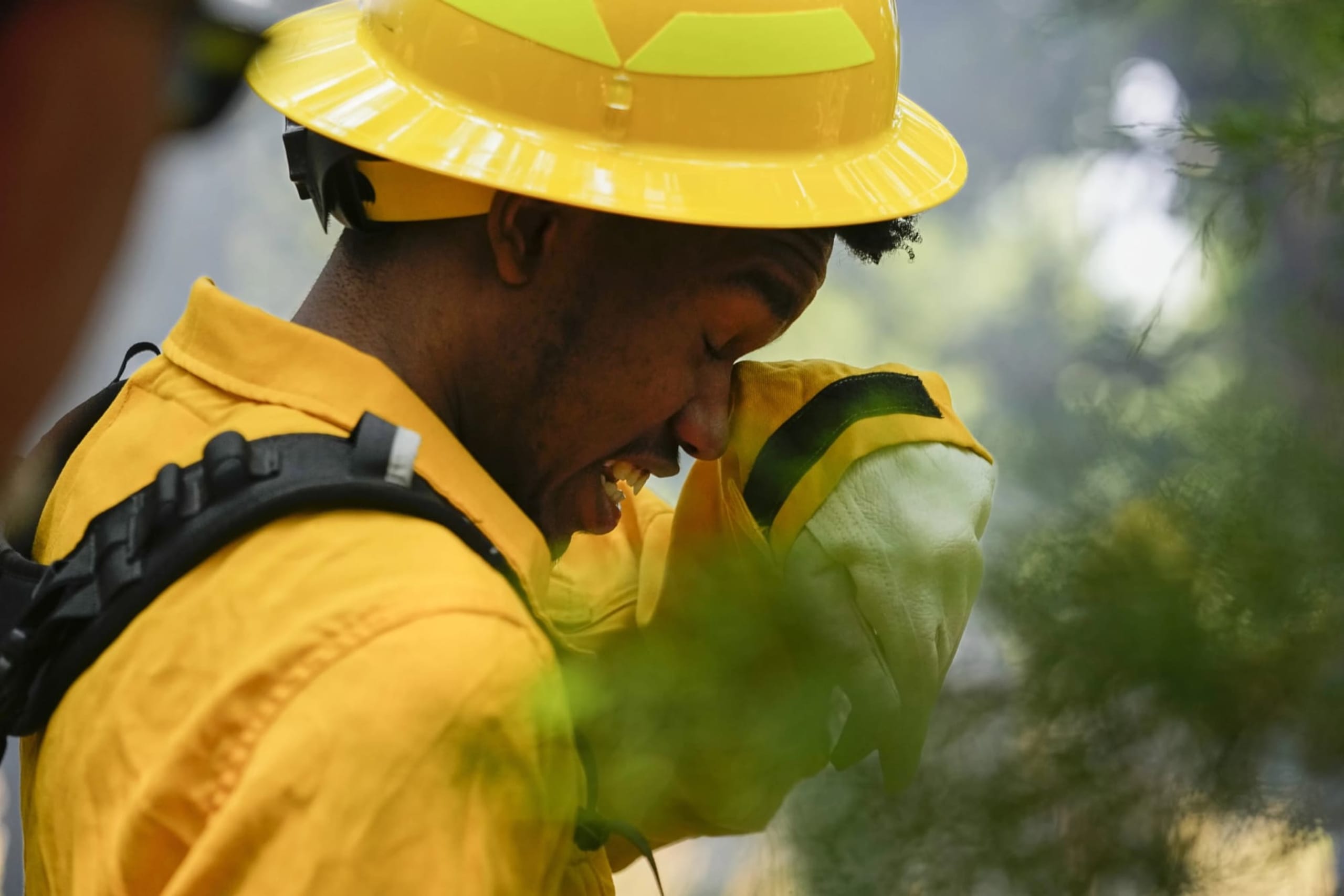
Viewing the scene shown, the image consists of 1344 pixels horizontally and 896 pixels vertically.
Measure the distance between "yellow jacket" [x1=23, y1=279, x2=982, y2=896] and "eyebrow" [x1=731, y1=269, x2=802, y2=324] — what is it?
0.17m

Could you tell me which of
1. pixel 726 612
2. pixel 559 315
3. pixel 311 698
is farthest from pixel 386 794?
pixel 559 315

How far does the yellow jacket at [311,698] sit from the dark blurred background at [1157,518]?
0.21m

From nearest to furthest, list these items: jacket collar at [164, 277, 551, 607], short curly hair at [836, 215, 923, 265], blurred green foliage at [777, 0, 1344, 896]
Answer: blurred green foliage at [777, 0, 1344, 896] → jacket collar at [164, 277, 551, 607] → short curly hair at [836, 215, 923, 265]

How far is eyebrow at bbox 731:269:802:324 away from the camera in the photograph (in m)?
1.12

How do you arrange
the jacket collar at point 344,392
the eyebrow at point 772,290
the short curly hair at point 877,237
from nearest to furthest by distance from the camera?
the jacket collar at point 344,392
the eyebrow at point 772,290
the short curly hair at point 877,237

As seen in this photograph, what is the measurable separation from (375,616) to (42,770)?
35cm

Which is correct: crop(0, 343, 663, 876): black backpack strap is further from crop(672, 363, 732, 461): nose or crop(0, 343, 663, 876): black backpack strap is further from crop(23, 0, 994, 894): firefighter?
crop(672, 363, 732, 461): nose

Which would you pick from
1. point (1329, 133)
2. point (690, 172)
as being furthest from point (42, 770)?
point (1329, 133)

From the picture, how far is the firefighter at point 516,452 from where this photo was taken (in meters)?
0.77

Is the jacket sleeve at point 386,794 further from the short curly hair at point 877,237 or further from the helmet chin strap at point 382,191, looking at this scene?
the short curly hair at point 877,237

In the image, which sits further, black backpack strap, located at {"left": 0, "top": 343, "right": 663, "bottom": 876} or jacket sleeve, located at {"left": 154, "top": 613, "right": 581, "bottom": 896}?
black backpack strap, located at {"left": 0, "top": 343, "right": 663, "bottom": 876}

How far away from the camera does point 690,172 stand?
1.05 metres

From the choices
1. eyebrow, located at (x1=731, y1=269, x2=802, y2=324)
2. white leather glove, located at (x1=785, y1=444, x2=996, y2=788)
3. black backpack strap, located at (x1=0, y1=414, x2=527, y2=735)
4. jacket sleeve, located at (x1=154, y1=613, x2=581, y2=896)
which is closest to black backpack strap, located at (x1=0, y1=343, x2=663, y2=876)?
black backpack strap, located at (x1=0, y1=414, x2=527, y2=735)

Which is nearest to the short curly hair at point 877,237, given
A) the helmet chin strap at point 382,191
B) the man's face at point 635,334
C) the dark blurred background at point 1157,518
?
the man's face at point 635,334
